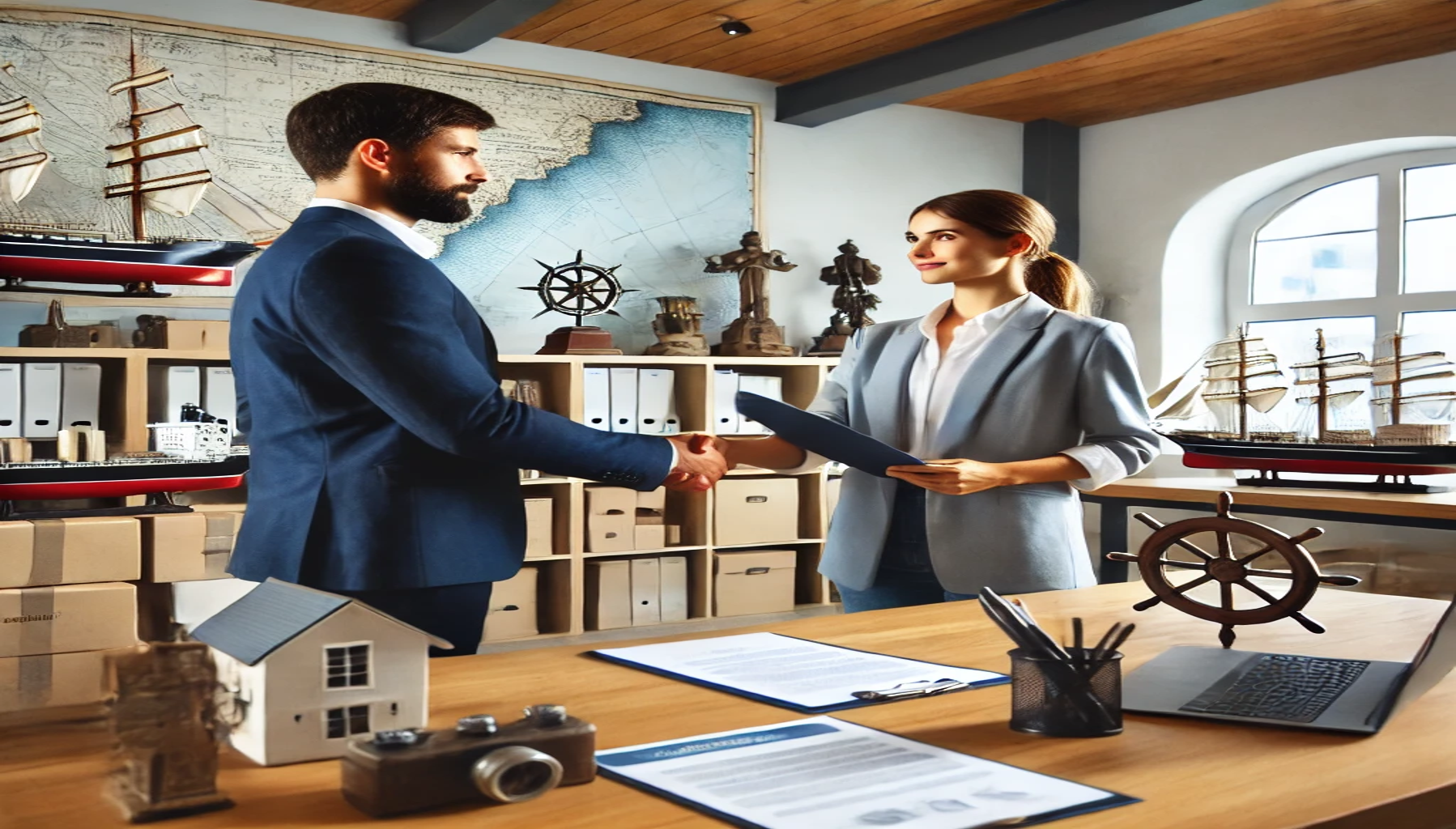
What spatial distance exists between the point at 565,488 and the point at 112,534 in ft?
5.37

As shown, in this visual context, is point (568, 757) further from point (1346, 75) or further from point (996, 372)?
point (1346, 75)

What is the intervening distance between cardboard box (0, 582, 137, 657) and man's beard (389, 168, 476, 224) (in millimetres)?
2451

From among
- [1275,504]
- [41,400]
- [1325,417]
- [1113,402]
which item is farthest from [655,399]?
[1113,402]

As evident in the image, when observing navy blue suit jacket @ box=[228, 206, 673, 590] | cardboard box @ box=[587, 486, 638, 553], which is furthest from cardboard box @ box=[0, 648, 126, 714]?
navy blue suit jacket @ box=[228, 206, 673, 590]

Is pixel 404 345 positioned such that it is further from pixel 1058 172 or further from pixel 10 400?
pixel 1058 172

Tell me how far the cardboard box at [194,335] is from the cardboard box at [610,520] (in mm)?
1464

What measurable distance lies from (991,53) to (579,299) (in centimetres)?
184

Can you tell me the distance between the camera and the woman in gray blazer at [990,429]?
213 centimetres

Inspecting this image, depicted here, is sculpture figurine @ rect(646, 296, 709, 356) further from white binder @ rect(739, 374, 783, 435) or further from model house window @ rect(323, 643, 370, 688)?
model house window @ rect(323, 643, 370, 688)

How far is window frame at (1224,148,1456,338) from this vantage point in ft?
18.6

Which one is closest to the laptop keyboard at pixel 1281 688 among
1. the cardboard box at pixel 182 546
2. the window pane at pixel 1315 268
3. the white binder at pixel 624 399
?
the cardboard box at pixel 182 546

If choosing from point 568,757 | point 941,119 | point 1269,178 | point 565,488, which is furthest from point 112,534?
point 1269,178

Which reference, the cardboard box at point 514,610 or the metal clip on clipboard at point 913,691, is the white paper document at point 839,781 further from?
the cardboard box at point 514,610

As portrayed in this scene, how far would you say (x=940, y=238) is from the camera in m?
2.23
